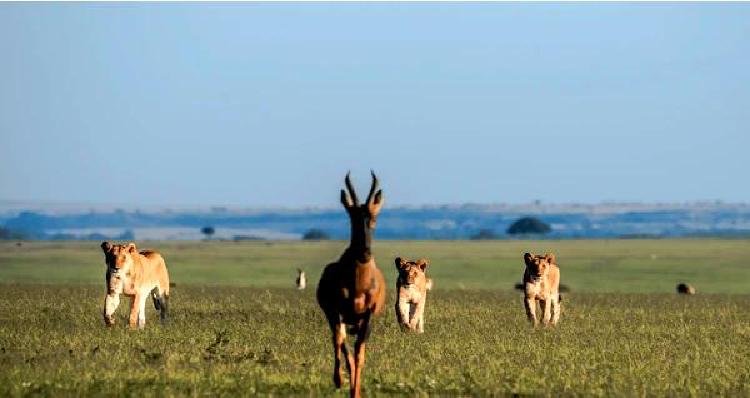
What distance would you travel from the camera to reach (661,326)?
102 ft

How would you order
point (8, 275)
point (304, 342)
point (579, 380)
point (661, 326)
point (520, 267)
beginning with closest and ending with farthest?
1. point (579, 380)
2. point (304, 342)
3. point (661, 326)
4. point (8, 275)
5. point (520, 267)

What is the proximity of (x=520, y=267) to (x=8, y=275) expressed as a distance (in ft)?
105

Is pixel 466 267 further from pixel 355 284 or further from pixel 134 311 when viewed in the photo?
pixel 355 284

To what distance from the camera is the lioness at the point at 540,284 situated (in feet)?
94.7

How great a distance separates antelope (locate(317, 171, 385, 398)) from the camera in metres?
16.0

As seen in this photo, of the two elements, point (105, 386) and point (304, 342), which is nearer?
point (105, 386)

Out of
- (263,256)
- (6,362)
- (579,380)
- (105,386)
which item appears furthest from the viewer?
(263,256)

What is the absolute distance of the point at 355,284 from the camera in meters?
16.6

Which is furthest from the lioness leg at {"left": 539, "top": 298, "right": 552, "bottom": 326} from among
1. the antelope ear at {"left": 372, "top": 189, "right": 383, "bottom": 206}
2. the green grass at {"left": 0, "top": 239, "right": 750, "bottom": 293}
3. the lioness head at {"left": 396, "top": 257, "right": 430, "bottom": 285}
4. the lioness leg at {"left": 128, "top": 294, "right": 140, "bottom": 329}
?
the green grass at {"left": 0, "top": 239, "right": 750, "bottom": 293}

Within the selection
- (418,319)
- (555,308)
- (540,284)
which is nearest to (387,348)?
(418,319)

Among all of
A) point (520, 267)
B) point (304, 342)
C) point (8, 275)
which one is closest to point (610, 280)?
point (520, 267)

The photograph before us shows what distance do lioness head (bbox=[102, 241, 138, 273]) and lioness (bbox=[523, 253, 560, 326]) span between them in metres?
7.57

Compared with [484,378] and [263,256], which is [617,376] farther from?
[263,256]

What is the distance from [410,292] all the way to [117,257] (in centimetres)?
530
